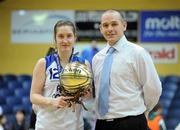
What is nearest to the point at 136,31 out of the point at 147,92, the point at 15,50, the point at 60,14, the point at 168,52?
the point at 168,52

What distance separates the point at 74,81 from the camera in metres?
3.04

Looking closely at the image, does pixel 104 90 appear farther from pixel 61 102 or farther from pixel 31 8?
pixel 31 8

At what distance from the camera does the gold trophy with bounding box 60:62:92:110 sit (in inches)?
120

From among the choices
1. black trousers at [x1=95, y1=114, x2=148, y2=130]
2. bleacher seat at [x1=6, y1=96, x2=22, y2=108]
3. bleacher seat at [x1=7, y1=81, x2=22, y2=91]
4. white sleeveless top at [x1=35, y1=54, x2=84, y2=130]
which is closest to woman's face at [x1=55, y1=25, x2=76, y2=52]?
white sleeveless top at [x1=35, y1=54, x2=84, y2=130]

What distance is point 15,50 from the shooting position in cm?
1079

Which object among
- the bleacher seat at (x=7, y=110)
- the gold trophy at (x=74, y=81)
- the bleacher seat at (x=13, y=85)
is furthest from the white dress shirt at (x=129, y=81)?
the bleacher seat at (x=13, y=85)

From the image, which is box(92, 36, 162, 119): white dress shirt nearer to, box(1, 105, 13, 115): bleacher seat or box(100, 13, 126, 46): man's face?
box(100, 13, 126, 46): man's face

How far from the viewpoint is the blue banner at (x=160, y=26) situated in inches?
420

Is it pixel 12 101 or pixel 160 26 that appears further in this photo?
pixel 160 26

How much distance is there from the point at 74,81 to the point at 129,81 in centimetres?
50

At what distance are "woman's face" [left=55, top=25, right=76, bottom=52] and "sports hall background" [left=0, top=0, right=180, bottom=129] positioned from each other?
7526mm

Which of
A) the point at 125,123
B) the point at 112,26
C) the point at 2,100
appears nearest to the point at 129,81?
the point at 125,123

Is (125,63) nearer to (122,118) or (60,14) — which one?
(122,118)

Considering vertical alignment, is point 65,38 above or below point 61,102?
above
